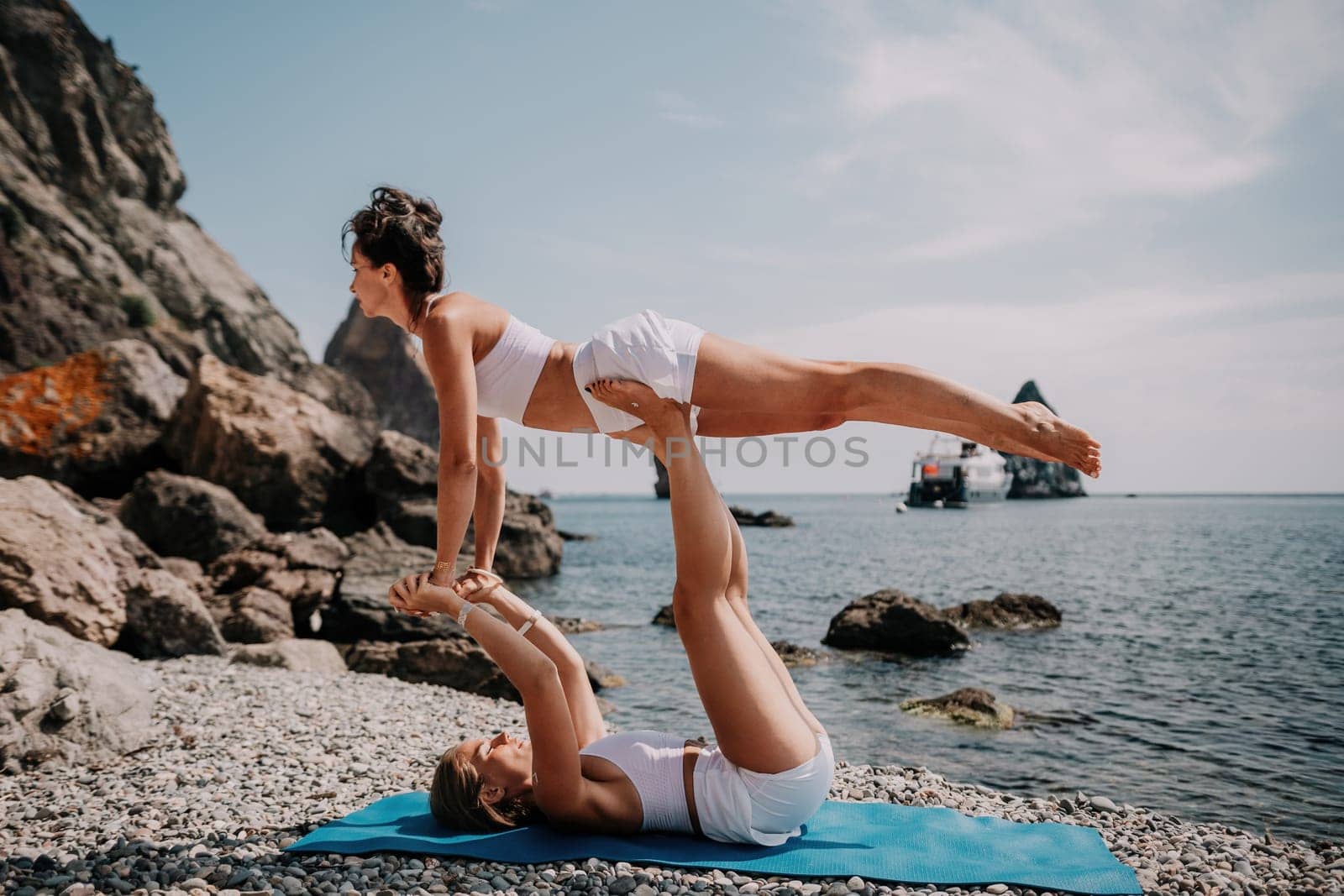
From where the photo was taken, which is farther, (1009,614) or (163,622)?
(1009,614)

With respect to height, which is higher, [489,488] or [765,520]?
[489,488]

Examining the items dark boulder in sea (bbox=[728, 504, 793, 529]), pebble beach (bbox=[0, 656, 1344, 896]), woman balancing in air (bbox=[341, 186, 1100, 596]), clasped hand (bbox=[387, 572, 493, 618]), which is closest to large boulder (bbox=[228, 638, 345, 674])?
pebble beach (bbox=[0, 656, 1344, 896])

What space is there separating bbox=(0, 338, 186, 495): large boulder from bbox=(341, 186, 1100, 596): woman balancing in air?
1455 centimetres

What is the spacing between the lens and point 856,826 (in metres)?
4.37

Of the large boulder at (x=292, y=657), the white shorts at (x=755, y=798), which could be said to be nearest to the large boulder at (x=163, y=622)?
the large boulder at (x=292, y=657)

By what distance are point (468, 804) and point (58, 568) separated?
601 cm

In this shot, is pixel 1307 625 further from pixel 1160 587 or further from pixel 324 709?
pixel 324 709

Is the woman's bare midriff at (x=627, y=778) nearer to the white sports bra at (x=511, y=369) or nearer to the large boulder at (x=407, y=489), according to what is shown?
the white sports bra at (x=511, y=369)

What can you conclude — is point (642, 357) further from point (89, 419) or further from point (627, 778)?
point (89, 419)

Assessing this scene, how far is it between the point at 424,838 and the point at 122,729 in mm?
3069

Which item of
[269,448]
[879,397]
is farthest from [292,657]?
[269,448]

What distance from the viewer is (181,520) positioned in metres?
14.6

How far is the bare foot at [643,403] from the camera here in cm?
407

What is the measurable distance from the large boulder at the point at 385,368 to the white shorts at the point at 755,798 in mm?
84252
